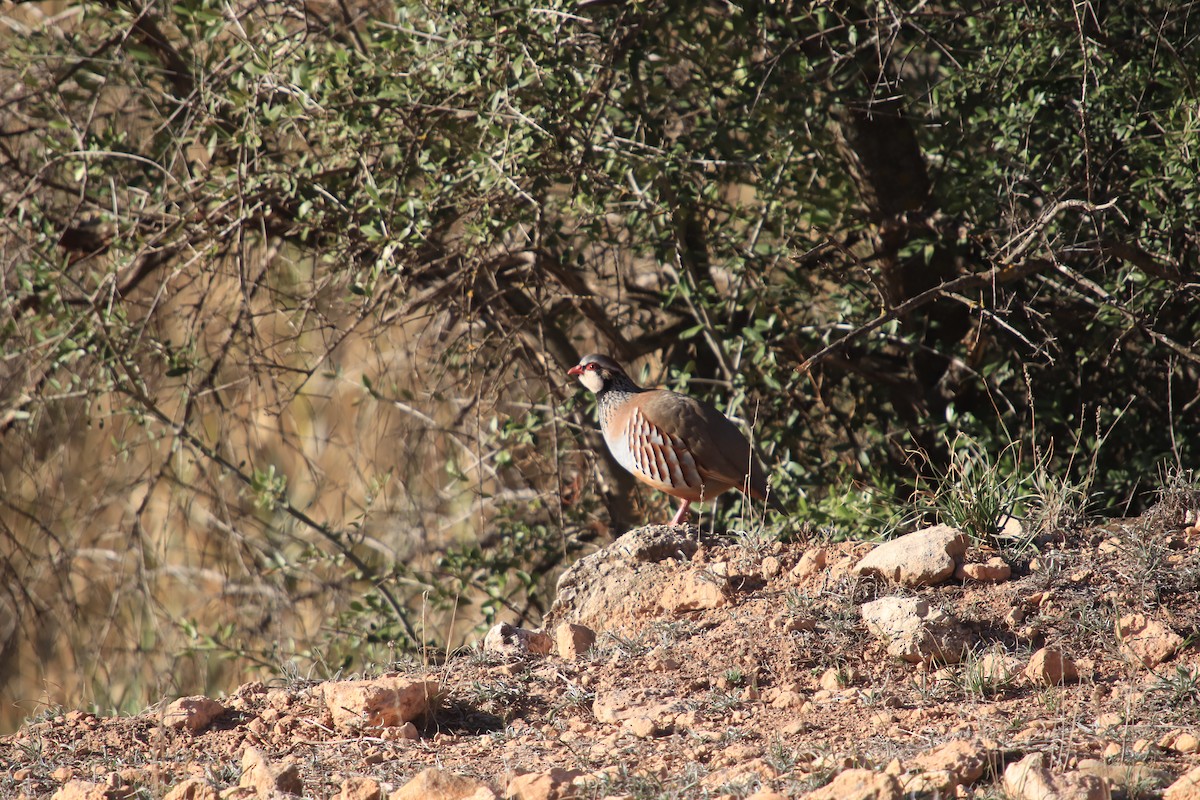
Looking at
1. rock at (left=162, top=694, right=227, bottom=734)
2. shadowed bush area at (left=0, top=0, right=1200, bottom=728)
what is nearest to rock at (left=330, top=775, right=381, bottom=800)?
rock at (left=162, top=694, right=227, bottom=734)

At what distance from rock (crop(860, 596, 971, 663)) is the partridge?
135 cm

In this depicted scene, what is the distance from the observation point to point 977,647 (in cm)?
304

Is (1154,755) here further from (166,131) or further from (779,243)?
(166,131)

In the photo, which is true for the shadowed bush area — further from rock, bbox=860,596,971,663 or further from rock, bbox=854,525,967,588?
rock, bbox=860,596,971,663

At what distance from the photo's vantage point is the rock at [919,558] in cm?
332

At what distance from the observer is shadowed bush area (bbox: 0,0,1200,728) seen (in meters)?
4.21

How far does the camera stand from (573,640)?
3.49m

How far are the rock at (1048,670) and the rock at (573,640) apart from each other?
1286 millimetres

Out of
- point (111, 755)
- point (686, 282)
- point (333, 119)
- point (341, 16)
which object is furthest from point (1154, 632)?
point (341, 16)

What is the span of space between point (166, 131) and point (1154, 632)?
4500 mm

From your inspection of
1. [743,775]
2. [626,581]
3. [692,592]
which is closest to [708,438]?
[626,581]

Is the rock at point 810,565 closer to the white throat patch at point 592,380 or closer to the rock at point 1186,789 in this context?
the rock at point 1186,789

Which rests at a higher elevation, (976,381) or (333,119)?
(333,119)

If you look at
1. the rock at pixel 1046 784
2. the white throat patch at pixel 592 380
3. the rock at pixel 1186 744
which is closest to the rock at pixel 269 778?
the rock at pixel 1046 784
